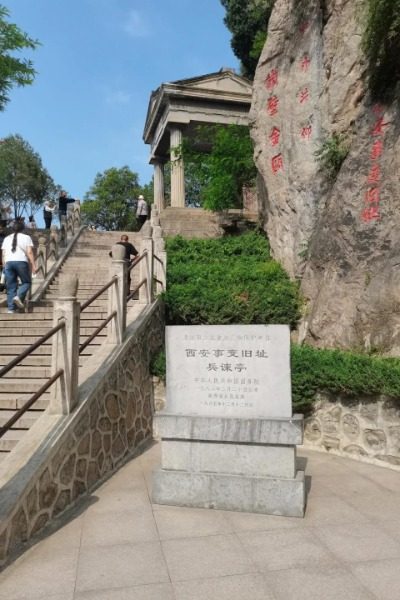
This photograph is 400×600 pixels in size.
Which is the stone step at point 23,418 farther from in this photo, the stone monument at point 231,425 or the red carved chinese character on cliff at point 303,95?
the red carved chinese character on cliff at point 303,95

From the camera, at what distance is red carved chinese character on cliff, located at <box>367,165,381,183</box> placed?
869 cm

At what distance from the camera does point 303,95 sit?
452 inches

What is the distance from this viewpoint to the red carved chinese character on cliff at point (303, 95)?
11.4 metres

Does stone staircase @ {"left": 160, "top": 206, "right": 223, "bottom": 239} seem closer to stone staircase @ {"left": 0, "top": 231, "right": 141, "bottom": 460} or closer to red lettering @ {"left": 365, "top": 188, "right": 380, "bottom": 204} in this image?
stone staircase @ {"left": 0, "top": 231, "right": 141, "bottom": 460}

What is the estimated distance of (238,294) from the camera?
388 inches

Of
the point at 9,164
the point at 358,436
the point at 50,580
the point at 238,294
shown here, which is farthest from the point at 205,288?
the point at 9,164

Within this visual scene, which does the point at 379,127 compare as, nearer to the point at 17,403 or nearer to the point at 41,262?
the point at 17,403

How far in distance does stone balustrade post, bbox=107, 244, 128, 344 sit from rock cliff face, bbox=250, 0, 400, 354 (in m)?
4.02

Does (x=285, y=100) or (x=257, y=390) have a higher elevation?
(x=285, y=100)

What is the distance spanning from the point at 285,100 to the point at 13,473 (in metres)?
11.1

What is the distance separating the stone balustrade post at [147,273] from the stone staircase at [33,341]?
81 cm

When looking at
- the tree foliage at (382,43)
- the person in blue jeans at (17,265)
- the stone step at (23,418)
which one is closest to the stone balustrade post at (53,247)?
the person in blue jeans at (17,265)

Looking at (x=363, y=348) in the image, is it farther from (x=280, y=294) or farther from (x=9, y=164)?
(x=9, y=164)

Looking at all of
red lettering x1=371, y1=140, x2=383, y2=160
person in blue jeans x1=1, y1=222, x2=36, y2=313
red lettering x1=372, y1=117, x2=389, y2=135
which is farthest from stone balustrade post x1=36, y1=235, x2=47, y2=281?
red lettering x1=372, y1=117, x2=389, y2=135
